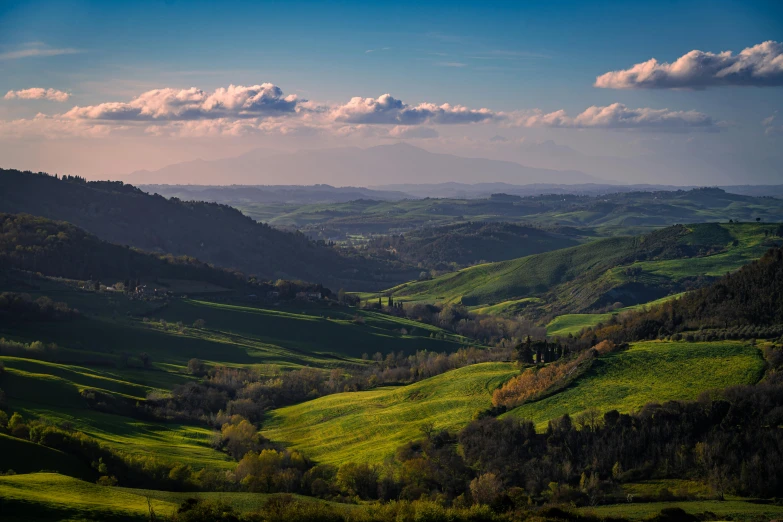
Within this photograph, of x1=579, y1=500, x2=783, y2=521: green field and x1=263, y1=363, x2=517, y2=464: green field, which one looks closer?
x1=579, y1=500, x2=783, y2=521: green field

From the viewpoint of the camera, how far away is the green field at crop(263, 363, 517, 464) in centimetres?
8525

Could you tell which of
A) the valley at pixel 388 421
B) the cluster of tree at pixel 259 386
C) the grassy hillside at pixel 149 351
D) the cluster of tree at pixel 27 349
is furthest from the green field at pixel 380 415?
the cluster of tree at pixel 27 349

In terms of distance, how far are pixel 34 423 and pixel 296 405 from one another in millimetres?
49303

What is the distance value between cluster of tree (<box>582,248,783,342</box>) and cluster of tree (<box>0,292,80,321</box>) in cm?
10730

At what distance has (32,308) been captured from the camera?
153875 mm

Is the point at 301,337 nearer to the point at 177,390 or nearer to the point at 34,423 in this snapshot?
the point at 177,390

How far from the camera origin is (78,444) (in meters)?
69.0

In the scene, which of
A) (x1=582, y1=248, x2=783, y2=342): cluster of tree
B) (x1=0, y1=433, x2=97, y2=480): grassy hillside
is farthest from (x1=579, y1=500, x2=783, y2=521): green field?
(x1=582, y1=248, x2=783, y2=342): cluster of tree

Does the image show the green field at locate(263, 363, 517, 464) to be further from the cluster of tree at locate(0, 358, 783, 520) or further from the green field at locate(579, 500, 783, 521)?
the green field at locate(579, 500, 783, 521)

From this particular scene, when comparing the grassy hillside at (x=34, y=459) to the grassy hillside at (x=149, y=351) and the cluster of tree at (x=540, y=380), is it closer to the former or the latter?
the grassy hillside at (x=149, y=351)

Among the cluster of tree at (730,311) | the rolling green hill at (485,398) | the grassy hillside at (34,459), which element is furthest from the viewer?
the cluster of tree at (730,311)

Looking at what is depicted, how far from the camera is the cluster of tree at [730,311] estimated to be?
324 feet

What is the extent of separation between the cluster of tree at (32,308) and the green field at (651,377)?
108310 millimetres

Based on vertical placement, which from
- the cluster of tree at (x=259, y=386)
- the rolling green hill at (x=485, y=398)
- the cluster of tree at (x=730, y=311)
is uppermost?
the cluster of tree at (x=730, y=311)
